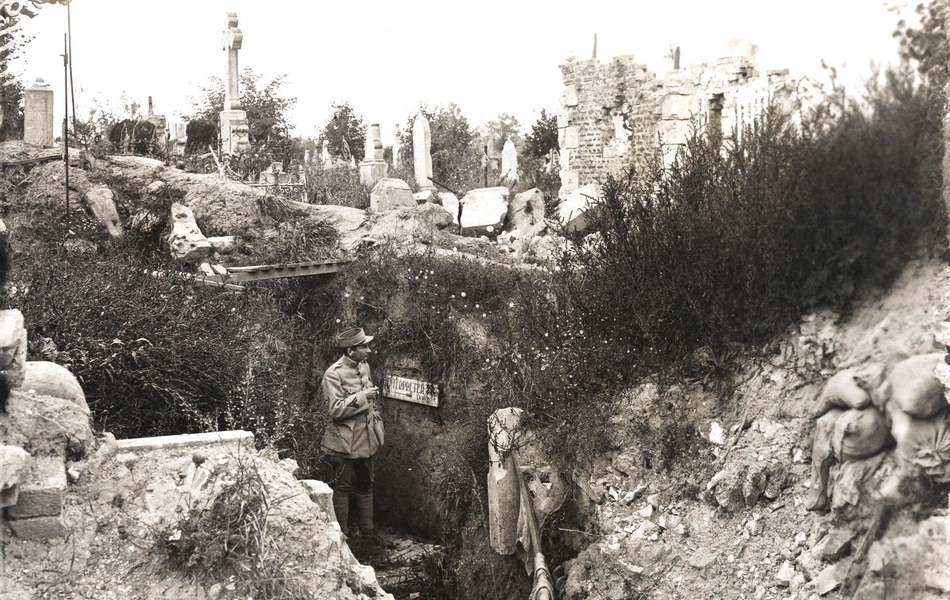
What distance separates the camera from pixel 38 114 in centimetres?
1311

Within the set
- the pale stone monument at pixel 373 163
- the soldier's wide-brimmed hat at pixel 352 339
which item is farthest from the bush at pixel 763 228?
the pale stone monument at pixel 373 163

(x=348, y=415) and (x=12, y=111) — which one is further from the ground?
(x=12, y=111)

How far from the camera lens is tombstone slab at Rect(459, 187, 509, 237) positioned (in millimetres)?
14984

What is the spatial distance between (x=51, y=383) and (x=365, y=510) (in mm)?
5044

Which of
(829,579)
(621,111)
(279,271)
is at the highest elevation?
(621,111)

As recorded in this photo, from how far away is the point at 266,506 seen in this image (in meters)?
5.32

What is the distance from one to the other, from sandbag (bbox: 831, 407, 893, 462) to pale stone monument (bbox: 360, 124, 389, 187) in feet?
41.2

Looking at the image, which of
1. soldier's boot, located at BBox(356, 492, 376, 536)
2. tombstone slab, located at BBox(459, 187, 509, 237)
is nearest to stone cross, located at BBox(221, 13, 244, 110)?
tombstone slab, located at BBox(459, 187, 509, 237)

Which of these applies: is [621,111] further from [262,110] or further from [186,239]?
[186,239]

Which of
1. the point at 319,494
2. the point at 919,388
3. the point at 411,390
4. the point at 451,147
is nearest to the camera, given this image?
the point at 919,388

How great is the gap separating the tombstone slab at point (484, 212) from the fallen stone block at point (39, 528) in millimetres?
10329

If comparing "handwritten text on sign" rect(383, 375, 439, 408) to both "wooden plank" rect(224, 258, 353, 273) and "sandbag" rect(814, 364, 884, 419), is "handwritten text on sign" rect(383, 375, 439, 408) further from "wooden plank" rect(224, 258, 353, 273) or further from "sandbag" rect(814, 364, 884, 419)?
"sandbag" rect(814, 364, 884, 419)

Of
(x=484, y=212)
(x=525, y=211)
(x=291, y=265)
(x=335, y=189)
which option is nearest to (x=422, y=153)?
(x=335, y=189)

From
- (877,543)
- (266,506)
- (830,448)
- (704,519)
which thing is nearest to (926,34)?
(830,448)
